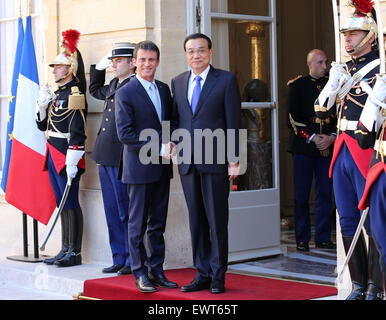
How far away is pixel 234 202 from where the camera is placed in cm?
694

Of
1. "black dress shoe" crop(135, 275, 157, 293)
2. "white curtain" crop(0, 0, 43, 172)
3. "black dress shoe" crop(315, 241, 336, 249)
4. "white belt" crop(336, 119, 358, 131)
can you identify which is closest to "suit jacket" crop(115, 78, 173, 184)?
"black dress shoe" crop(135, 275, 157, 293)

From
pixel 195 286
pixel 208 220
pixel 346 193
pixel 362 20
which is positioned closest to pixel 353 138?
pixel 346 193

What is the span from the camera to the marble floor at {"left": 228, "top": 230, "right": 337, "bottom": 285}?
637cm

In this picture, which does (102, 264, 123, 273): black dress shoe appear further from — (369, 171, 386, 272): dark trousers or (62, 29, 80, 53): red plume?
(369, 171, 386, 272): dark trousers

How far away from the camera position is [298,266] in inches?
268

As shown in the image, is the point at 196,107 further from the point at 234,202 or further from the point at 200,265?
the point at 234,202

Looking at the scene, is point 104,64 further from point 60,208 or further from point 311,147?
point 311,147

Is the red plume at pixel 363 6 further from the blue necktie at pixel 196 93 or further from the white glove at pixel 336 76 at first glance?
the blue necktie at pixel 196 93

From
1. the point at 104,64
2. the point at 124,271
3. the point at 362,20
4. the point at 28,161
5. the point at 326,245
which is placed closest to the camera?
the point at 362,20

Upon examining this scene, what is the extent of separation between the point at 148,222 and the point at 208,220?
47 centimetres

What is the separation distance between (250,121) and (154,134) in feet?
5.26

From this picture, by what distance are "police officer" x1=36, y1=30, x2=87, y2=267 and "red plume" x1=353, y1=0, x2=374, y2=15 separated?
2.68 metres

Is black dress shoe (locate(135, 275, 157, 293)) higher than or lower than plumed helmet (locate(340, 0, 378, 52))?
lower

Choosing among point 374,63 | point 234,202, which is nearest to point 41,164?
point 234,202
